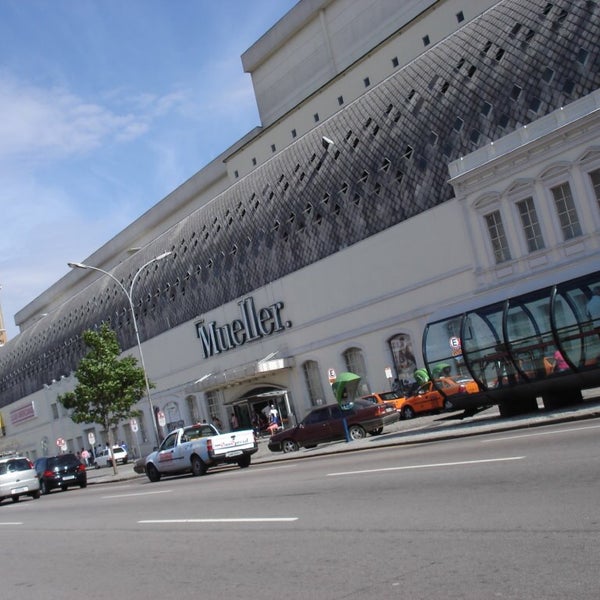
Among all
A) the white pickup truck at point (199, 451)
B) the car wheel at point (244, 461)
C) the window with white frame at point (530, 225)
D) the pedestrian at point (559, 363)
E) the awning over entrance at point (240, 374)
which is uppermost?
the window with white frame at point (530, 225)

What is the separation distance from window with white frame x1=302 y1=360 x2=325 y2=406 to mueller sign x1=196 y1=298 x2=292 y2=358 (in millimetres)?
2816

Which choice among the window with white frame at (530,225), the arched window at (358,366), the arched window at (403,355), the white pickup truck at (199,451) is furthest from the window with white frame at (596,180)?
the white pickup truck at (199,451)

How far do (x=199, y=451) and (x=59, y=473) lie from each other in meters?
11.9

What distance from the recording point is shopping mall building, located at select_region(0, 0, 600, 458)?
1367 inches

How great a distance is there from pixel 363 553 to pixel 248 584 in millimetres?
1169

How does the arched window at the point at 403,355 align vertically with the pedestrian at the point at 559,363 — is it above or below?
above

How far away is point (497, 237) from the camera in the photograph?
36938 millimetres

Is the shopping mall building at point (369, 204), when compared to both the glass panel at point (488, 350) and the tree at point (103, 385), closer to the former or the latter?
the glass panel at point (488, 350)

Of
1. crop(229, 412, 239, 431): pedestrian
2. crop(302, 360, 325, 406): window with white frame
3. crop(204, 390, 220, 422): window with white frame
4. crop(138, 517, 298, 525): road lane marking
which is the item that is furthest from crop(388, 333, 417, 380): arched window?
crop(138, 517, 298, 525): road lane marking

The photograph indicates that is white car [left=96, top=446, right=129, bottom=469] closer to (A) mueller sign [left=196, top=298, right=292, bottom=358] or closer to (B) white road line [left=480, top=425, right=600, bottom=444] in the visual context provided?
(A) mueller sign [left=196, top=298, right=292, bottom=358]

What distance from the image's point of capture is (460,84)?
1526 inches

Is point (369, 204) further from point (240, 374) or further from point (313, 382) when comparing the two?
point (240, 374)

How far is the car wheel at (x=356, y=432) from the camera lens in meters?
28.0

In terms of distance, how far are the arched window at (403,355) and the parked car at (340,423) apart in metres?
13.3
